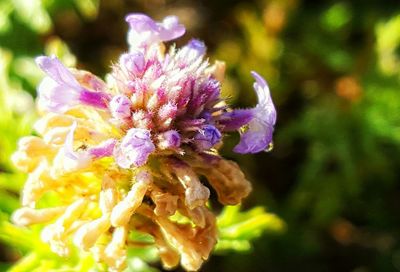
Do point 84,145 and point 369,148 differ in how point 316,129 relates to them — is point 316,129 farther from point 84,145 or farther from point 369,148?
point 84,145

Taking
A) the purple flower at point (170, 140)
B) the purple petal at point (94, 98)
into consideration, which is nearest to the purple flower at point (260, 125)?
the purple flower at point (170, 140)

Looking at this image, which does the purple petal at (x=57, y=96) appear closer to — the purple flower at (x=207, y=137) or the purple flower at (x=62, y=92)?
the purple flower at (x=62, y=92)

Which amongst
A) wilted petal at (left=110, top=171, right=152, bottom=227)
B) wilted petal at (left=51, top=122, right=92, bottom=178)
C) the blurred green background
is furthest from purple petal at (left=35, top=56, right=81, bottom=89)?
the blurred green background

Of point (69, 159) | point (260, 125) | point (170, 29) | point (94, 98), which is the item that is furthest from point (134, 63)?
point (260, 125)

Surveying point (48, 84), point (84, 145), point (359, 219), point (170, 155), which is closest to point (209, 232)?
point (170, 155)

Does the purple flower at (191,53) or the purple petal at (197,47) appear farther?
the purple petal at (197,47)

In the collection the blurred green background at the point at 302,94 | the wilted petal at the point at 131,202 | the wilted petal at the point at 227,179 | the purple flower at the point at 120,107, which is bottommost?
the blurred green background at the point at 302,94

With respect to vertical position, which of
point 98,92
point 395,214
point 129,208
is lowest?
point 395,214
